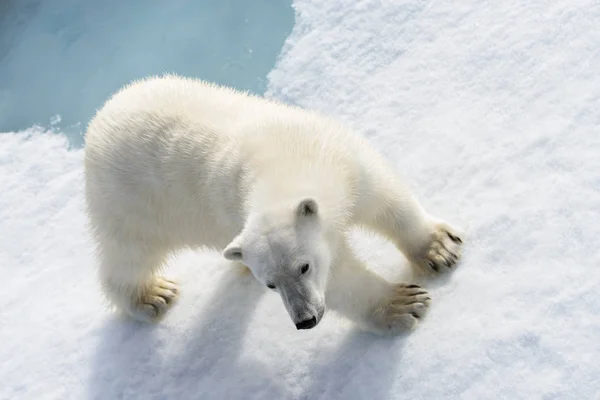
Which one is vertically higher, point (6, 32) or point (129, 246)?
point (129, 246)

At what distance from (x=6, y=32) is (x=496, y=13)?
164 inches

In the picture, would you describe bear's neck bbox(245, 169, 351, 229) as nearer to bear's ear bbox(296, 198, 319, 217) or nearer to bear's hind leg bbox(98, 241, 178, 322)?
bear's ear bbox(296, 198, 319, 217)

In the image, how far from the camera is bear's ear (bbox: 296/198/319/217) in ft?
9.34

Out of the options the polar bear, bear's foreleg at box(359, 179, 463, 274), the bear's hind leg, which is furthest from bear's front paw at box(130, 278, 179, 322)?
bear's foreleg at box(359, 179, 463, 274)

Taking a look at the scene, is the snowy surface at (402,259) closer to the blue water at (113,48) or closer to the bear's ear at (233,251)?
the blue water at (113,48)

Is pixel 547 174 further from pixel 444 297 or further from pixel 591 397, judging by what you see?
pixel 591 397

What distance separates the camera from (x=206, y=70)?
551cm

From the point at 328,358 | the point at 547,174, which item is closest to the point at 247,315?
the point at 328,358

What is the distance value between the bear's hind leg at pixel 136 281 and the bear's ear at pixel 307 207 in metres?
1.19

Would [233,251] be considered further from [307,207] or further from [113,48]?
[113,48]

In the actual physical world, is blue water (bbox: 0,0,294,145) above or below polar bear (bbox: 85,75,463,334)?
below

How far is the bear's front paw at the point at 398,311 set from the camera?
3350mm

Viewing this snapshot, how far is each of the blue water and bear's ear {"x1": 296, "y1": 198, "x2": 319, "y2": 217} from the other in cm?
236

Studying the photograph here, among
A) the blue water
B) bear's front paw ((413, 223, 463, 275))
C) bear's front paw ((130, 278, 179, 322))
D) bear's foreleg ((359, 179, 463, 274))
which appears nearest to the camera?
bear's foreleg ((359, 179, 463, 274))
